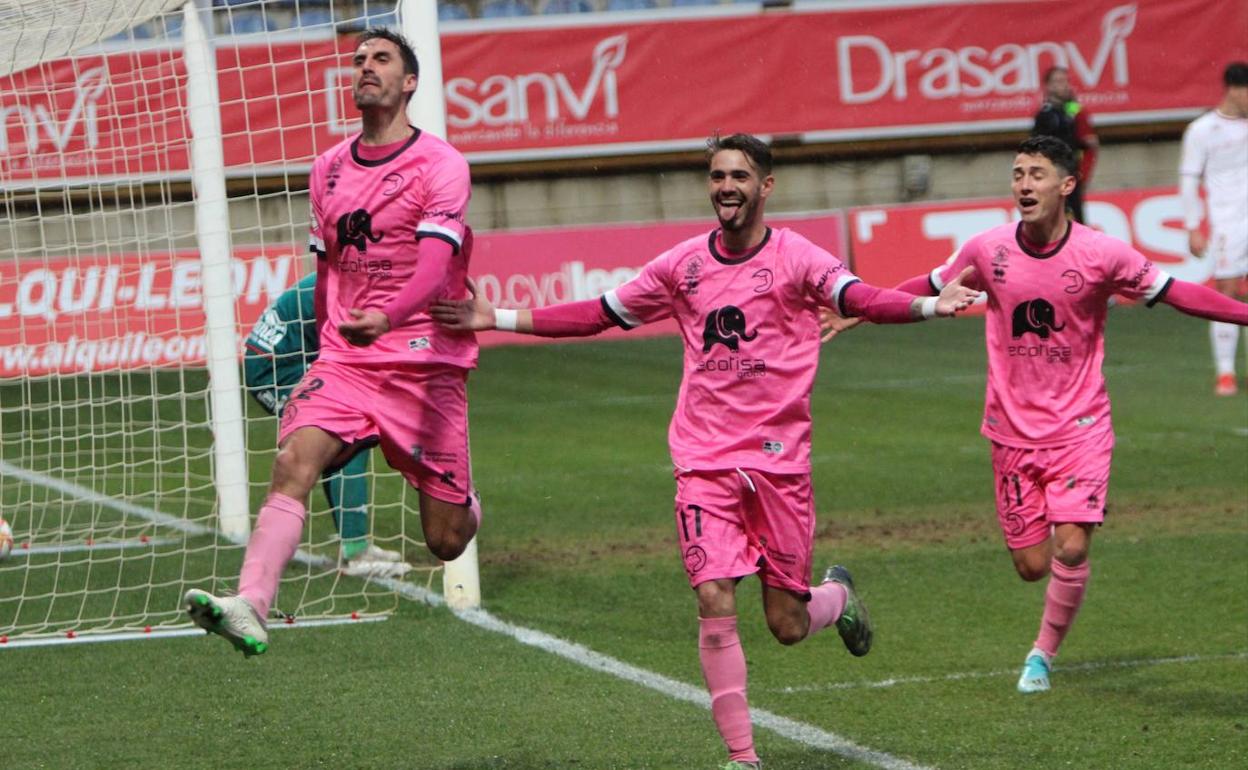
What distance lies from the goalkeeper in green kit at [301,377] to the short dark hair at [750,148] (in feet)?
12.5

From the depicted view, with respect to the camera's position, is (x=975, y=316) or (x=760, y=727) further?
(x=975, y=316)

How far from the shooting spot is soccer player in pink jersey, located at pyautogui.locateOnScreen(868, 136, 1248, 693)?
23.7ft

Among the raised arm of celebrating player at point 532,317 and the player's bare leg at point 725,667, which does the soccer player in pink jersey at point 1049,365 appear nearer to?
the raised arm of celebrating player at point 532,317

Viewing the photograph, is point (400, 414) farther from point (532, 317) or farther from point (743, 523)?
point (743, 523)

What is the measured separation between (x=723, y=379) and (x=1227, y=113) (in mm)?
9473

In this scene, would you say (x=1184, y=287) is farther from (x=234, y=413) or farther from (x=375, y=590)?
(x=234, y=413)

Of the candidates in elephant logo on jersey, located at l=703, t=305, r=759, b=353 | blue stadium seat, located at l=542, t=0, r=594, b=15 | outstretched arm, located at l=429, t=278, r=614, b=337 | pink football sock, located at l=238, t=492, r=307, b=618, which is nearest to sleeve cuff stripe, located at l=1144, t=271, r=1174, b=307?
elephant logo on jersey, located at l=703, t=305, r=759, b=353

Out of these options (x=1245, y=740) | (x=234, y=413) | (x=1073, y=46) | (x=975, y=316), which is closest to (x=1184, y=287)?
(x=1245, y=740)

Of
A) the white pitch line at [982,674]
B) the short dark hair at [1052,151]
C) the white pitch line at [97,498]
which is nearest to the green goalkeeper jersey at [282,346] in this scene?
the white pitch line at [97,498]

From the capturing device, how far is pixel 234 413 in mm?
10398

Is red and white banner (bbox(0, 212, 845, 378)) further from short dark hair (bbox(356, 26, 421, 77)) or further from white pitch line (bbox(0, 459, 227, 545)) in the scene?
short dark hair (bbox(356, 26, 421, 77))

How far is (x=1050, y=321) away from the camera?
7270 mm

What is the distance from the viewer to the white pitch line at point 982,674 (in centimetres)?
739

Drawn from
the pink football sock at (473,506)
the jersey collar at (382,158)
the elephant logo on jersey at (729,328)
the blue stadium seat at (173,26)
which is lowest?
the pink football sock at (473,506)
